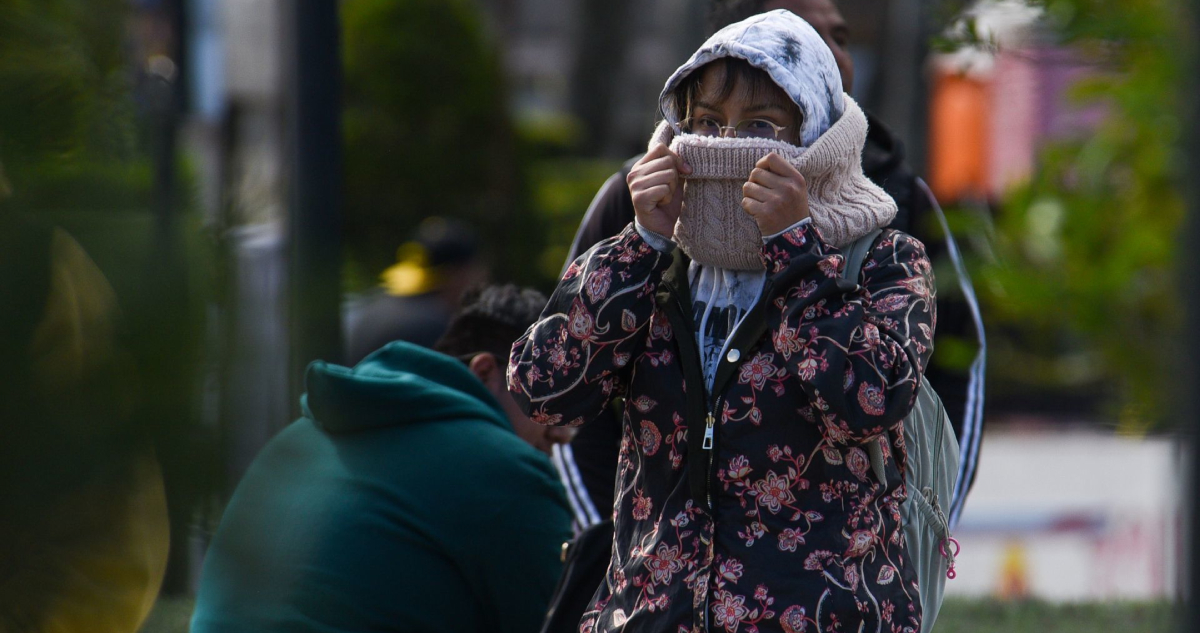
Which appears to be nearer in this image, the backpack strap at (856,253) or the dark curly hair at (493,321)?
the backpack strap at (856,253)

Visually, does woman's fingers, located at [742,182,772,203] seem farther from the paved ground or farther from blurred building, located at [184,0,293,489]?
the paved ground

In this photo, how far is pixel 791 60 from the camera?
5.60 ft

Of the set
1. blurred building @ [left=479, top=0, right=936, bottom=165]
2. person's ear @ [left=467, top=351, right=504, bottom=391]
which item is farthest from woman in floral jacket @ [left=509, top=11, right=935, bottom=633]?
A: blurred building @ [left=479, top=0, right=936, bottom=165]

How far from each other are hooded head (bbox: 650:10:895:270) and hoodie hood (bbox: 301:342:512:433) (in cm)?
69

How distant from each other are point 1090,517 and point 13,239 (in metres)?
7.04

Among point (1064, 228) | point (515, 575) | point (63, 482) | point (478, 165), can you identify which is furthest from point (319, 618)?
point (478, 165)

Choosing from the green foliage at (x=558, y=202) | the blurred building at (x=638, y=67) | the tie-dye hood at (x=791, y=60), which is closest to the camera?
the tie-dye hood at (x=791, y=60)

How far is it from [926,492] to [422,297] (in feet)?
12.5

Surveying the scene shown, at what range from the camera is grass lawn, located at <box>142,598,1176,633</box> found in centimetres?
371

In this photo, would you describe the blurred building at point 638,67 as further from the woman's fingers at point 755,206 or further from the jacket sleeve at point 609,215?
the woman's fingers at point 755,206

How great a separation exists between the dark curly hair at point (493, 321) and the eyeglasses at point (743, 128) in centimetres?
95

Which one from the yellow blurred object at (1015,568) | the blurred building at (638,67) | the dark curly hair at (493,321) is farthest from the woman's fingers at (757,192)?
the yellow blurred object at (1015,568)

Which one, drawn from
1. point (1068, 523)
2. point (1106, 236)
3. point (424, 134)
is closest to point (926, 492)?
point (1106, 236)

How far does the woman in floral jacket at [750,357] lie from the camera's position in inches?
62.4
